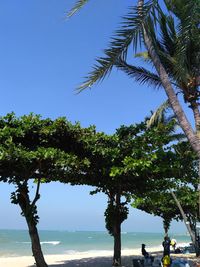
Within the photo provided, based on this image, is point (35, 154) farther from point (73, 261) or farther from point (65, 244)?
point (65, 244)

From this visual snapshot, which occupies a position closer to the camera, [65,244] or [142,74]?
[142,74]

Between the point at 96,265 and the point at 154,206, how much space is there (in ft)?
38.5

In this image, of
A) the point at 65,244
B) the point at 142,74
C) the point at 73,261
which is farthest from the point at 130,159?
the point at 65,244

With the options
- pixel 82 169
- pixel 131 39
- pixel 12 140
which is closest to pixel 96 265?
pixel 82 169

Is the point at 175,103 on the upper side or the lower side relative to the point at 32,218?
upper

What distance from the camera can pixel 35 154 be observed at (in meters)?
12.9

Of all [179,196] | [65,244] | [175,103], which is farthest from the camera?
[65,244]

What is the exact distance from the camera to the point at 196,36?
11359 millimetres

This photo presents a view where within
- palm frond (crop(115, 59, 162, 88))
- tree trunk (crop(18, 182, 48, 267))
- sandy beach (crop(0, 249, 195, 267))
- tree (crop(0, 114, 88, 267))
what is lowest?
sandy beach (crop(0, 249, 195, 267))

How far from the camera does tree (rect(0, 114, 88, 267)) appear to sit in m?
12.9

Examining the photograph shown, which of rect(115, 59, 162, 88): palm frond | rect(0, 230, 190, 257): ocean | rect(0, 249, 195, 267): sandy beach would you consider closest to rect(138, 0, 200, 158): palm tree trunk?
rect(115, 59, 162, 88): palm frond

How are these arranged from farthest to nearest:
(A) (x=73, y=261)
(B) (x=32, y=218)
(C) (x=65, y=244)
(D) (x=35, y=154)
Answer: (C) (x=65, y=244)
(A) (x=73, y=261)
(B) (x=32, y=218)
(D) (x=35, y=154)

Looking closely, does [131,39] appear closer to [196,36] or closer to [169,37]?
[196,36]

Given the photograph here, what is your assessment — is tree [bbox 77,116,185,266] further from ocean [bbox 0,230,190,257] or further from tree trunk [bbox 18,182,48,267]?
ocean [bbox 0,230,190,257]
